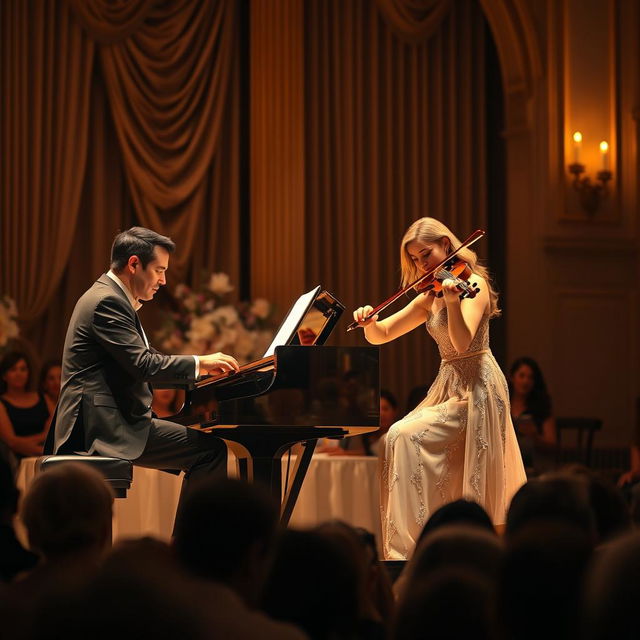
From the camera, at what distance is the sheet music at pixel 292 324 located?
423 cm

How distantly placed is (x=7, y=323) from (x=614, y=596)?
6.03m

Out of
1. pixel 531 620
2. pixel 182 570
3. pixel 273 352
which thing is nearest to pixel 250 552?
pixel 182 570

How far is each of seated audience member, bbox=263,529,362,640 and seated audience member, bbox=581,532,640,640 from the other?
17.4 inches

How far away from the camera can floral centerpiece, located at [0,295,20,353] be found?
23.0ft

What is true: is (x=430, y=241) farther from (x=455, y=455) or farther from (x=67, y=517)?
(x=67, y=517)

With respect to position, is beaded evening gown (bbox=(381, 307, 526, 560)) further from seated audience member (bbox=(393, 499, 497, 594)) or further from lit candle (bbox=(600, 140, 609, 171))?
lit candle (bbox=(600, 140, 609, 171))

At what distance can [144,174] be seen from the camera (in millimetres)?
8094

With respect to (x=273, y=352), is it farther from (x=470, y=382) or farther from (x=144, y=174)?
(x=144, y=174)

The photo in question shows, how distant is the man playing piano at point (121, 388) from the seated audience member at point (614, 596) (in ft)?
9.15

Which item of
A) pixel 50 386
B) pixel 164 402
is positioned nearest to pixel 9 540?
pixel 164 402

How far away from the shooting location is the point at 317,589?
1856 mm

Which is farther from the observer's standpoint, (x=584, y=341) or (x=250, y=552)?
(x=584, y=341)

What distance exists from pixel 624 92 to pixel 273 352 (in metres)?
5.12

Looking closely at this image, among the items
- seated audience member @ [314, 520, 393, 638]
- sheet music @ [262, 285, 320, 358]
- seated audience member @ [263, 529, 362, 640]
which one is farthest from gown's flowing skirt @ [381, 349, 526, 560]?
seated audience member @ [263, 529, 362, 640]
